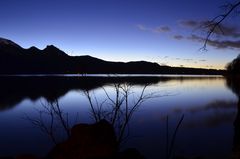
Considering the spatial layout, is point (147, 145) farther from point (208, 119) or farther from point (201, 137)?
point (208, 119)

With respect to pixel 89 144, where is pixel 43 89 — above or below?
below

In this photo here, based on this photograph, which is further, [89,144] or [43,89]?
[43,89]

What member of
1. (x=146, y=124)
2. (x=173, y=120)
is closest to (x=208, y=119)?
(x=173, y=120)

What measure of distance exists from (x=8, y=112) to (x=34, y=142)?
21.0m

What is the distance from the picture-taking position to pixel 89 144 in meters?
9.39

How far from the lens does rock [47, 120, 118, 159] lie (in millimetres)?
9306

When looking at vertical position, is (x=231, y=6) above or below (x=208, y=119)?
above

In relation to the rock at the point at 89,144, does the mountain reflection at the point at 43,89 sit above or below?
below

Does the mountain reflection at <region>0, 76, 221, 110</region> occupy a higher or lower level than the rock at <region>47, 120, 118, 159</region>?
lower

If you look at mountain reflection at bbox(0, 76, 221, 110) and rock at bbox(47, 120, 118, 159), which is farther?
mountain reflection at bbox(0, 76, 221, 110)

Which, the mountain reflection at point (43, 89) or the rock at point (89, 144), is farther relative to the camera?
the mountain reflection at point (43, 89)

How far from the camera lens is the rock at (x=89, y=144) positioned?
931 cm

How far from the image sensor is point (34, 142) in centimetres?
2264

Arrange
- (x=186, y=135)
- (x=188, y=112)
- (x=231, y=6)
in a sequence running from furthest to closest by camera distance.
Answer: (x=188, y=112) < (x=186, y=135) < (x=231, y=6)
